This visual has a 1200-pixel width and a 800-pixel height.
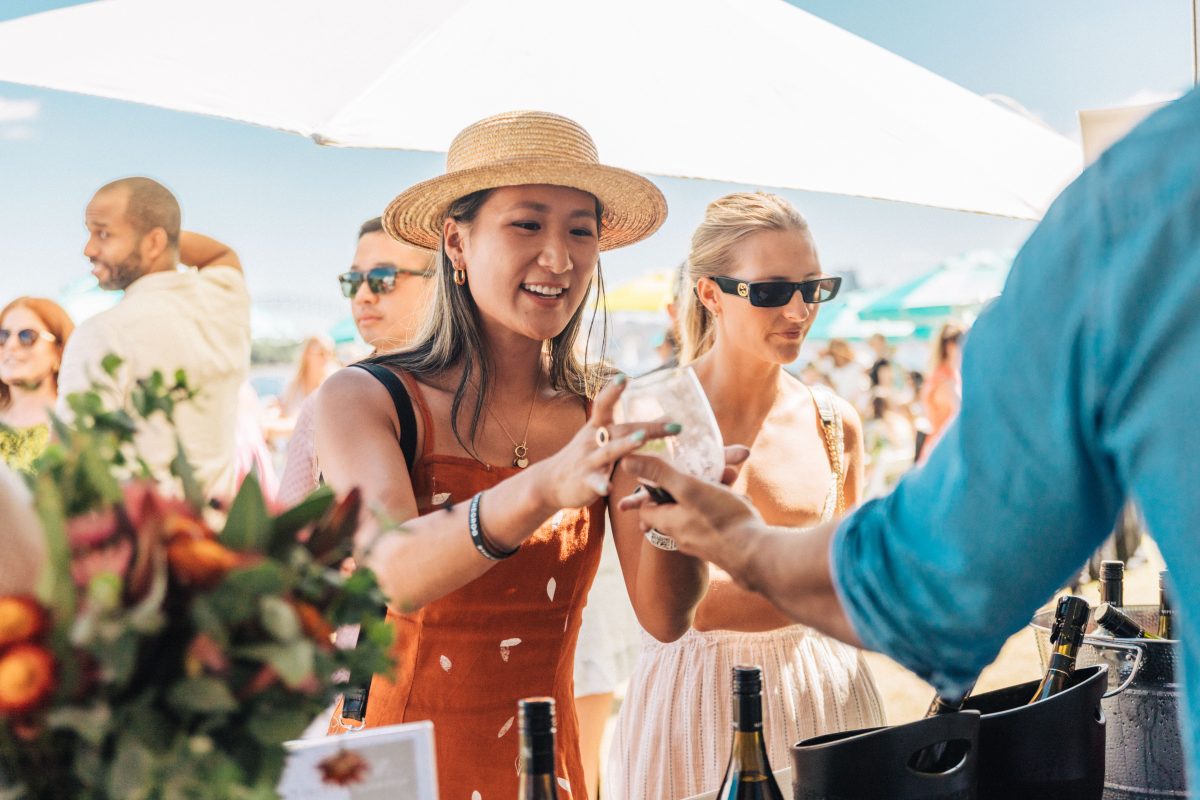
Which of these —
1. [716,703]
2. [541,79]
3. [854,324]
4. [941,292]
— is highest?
[854,324]

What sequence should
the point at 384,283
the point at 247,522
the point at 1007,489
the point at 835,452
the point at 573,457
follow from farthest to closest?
the point at 384,283, the point at 835,452, the point at 573,457, the point at 1007,489, the point at 247,522

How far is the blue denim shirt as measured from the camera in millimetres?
779

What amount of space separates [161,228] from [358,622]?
10.4ft

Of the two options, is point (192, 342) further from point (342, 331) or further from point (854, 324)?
point (854, 324)

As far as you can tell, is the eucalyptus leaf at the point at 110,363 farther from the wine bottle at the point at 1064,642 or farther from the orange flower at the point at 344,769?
the wine bottle at the point at 1064,642

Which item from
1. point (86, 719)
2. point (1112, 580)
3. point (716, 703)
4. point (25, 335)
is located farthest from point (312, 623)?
point (25, 335)

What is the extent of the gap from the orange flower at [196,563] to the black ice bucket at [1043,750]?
3.06 feet

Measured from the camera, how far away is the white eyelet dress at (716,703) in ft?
8.58

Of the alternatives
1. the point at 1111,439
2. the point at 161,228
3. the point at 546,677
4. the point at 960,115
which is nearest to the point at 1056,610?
the point at 1111,439

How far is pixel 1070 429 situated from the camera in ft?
2.74

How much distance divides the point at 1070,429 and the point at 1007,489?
71 mm

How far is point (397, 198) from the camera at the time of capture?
2.21 meters

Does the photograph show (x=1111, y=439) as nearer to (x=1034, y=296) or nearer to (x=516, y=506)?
(x=1034, y=296)

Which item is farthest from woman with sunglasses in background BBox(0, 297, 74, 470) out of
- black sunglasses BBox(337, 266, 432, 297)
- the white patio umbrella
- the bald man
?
black sunglasses BBox(337, 266, 432, 297)
